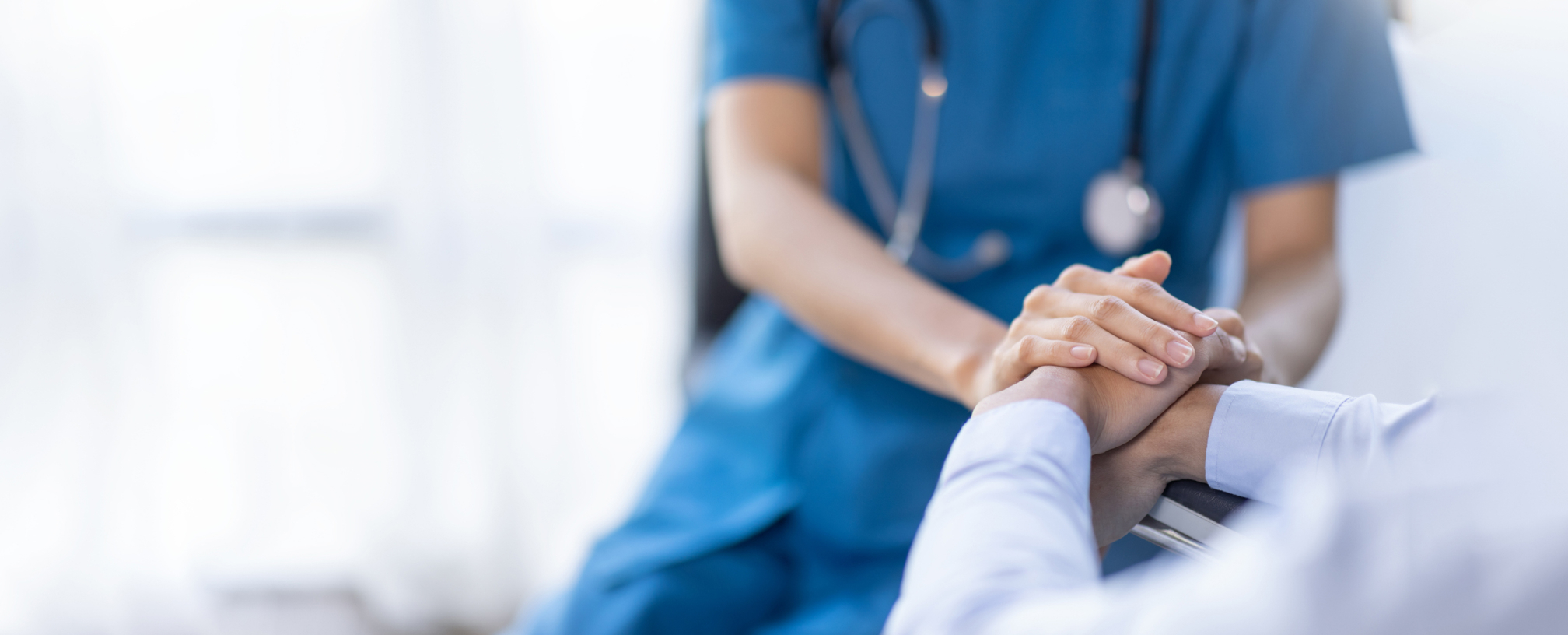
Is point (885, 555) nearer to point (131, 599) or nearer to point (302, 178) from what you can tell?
point (302, 178)

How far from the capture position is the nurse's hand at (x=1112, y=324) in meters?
0.35

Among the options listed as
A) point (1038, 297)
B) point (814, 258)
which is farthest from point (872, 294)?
point (1038, 297)

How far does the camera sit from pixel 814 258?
0.63m

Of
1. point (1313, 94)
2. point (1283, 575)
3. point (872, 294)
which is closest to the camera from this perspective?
point (1283, 575)

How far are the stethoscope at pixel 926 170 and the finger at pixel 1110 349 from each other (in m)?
0.16

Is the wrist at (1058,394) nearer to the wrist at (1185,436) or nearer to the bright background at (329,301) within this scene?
the wrist at (1185,436)

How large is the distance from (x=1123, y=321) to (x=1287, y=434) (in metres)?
0.08

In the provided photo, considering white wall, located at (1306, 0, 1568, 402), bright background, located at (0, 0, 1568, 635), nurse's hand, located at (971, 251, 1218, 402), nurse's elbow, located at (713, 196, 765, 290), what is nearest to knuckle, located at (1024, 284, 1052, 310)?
nurse's hand, located at (971, 251, 1218, 402)

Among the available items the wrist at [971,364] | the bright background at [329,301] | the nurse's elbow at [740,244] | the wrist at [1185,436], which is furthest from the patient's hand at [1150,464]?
the bright background at [329,301]

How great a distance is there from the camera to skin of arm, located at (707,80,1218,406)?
36 centimetres

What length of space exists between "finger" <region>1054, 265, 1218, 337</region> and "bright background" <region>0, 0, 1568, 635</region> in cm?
76

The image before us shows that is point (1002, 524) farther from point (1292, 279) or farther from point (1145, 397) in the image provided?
point (1292, 279)

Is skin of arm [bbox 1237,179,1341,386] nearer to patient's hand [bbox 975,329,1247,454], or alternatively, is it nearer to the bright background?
patient's hand [bbox 975,329,1247,454]

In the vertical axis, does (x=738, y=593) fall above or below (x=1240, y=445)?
below
